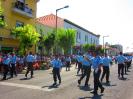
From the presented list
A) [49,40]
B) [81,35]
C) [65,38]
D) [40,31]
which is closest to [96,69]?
[49,40]

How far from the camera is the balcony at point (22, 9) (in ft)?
113

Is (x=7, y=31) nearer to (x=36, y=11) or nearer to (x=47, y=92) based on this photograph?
(x=36, y=11)

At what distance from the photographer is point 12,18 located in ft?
113

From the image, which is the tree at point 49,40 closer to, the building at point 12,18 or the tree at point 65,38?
the building at point 12,18

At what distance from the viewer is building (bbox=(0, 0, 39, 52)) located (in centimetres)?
3303

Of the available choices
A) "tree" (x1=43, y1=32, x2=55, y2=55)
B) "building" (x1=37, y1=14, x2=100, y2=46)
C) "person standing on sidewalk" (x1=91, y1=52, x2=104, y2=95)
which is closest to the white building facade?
"building" (x1=37, y1=14, x2=100, y2=46)

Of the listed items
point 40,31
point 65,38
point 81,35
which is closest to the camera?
point 40,31

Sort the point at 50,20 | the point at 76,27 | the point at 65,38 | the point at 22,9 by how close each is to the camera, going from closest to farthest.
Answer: the point at 22,9 < the point at 65,38 < the point at 50,20 < the point at 76,27

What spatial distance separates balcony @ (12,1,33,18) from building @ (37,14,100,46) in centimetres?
1151

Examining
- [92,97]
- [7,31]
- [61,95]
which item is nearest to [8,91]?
[61,95]

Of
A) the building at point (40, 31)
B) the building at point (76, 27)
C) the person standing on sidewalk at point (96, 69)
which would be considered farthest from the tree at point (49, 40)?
the person standing on sidewalk at point (96, 69)

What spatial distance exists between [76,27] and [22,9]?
88.6 feet

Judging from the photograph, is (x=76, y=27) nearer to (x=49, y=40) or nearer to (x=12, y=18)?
(x=49, y=40)

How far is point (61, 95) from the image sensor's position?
42.8 feet
